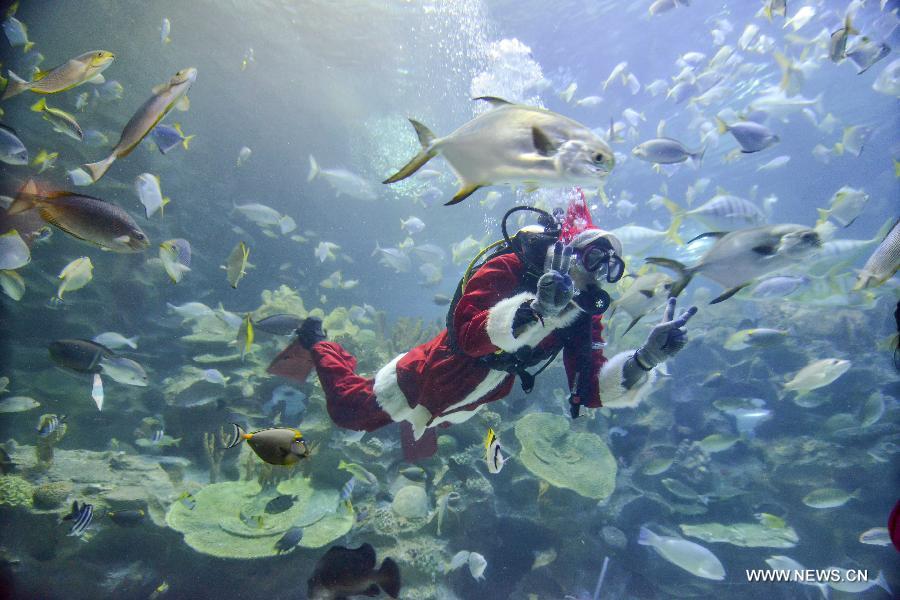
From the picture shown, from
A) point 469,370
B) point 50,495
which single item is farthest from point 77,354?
point 469,370

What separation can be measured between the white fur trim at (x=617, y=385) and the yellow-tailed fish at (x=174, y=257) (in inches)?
195

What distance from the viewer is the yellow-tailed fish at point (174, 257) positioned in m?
4.45

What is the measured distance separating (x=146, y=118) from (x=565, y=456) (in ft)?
20.8

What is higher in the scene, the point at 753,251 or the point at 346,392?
the point at 753,251

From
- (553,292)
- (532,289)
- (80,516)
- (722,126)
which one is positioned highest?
(722,126)

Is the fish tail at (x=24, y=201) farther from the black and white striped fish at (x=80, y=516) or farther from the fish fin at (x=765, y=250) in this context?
the fish fin at (x=765, y=250)

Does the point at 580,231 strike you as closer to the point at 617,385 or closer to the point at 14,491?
the point at 617,385

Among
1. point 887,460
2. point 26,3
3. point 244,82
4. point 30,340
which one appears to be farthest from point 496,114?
point 244,82

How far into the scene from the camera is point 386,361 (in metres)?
7.91

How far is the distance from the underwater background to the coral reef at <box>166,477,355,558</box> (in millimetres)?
30

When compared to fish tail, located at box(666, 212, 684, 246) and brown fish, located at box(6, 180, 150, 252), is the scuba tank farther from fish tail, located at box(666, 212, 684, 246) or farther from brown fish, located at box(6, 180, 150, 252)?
fish tail, located at box(666, 212, 684, 246)

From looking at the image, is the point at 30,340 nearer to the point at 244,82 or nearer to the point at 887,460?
the point at 244,82

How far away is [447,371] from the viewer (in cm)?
334

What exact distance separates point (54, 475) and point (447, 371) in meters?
5.59
